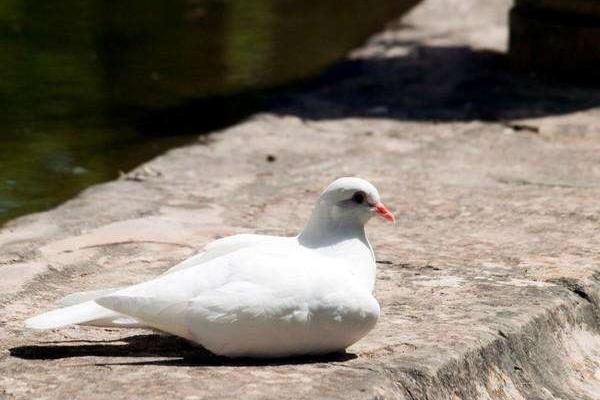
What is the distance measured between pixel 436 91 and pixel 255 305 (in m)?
4.12

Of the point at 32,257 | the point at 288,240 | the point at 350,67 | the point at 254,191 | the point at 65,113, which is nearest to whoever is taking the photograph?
the point at 288,240

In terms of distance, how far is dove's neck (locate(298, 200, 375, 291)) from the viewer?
3096mm

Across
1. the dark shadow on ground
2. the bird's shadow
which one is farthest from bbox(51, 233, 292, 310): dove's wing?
the dark shadow on ground

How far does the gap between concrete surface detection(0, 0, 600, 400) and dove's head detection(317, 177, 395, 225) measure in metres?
0.31

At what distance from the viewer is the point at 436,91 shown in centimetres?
679

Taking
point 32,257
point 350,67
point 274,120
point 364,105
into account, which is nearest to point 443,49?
point 350,67

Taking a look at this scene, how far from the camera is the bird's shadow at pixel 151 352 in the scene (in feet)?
9.77

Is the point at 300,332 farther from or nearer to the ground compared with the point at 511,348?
farther from the ground

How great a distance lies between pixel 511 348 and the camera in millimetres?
3293

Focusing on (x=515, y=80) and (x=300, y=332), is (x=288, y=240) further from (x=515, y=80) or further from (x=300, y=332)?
(x=515, y=80)

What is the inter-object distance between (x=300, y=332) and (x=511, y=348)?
0.68 m

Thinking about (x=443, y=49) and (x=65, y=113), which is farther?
(x=443, y=49)

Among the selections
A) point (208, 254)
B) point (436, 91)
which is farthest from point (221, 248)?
point (436, 91)

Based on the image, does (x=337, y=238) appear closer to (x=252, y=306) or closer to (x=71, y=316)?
(x=252, y=306)
